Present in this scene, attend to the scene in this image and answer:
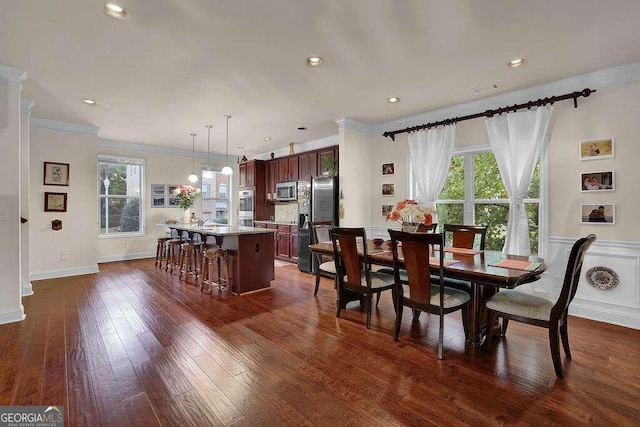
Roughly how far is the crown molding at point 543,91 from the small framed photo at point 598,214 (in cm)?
129

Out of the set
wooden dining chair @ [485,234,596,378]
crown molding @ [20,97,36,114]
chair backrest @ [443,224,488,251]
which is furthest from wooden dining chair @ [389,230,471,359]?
crown molding @ [20,97,36,114]

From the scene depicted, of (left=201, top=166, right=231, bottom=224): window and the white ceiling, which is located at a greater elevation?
the white ceiling

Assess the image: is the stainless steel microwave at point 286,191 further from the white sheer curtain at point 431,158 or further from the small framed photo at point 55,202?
the small framed photo at point 55,202

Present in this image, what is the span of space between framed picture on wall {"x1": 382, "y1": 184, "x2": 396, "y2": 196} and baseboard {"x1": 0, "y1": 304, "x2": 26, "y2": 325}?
4.98 m

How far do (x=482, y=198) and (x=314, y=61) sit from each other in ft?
9.69

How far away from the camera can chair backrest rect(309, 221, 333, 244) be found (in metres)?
4.16

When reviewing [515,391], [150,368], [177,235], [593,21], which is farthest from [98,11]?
[177,235]

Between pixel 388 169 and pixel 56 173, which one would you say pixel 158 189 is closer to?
pixel 56 173

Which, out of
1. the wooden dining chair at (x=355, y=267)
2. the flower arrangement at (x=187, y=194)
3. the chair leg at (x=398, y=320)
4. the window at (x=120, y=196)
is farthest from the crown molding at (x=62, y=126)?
the chair leg at (x=398, y=320)

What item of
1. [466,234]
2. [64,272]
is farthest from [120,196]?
[466,234]

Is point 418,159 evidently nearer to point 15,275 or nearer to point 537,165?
point 537,165

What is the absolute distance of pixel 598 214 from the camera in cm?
327

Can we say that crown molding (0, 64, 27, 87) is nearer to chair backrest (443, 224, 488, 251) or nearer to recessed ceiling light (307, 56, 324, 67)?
recessed ceiling light (307, 56, 324, 67)

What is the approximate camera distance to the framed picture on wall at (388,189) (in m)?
5.12
